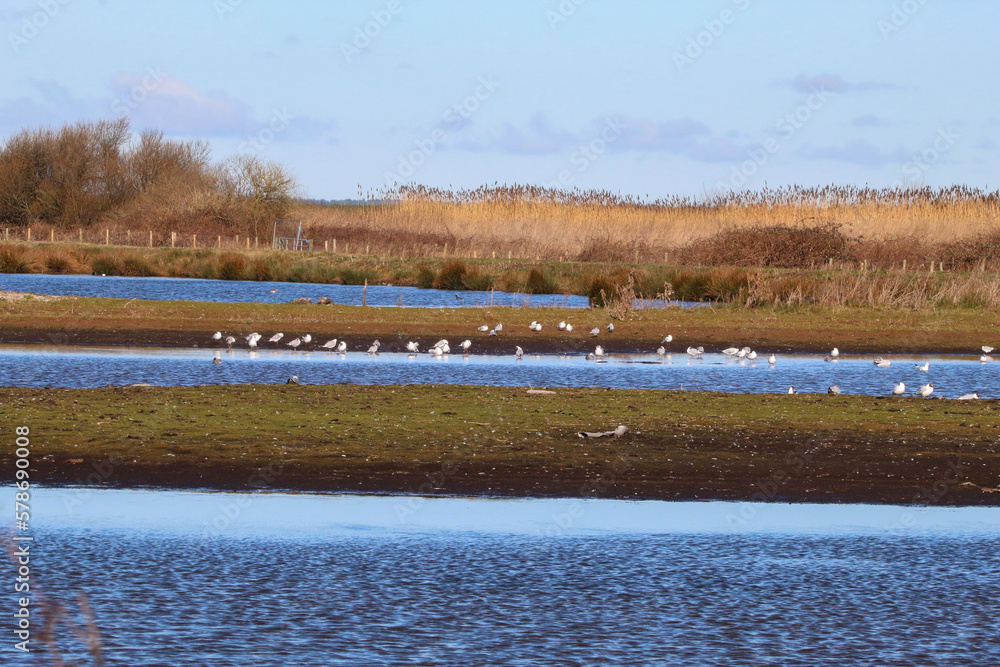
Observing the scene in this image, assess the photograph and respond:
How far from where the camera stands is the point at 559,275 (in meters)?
42.8

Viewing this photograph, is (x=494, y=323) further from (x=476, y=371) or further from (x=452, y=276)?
(x=452, y=276)

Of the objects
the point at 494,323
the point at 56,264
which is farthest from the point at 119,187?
the point at 494,323

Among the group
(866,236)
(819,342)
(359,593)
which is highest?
(866,236)

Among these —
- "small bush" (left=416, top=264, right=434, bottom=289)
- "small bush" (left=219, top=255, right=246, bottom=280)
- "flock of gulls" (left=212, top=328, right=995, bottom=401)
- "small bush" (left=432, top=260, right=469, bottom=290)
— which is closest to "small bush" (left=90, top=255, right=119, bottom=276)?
"small bush" (left=219, top=255, right=246, bottom=280)

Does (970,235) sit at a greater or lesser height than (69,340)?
greater

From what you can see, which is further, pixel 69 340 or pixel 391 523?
pixel 69 340

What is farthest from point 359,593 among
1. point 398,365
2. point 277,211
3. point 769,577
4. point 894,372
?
point 277,211

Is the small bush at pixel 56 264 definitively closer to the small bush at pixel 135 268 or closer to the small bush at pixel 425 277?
the small bush at pixel 135 268

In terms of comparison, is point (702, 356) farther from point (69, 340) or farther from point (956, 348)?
point (69, 340)

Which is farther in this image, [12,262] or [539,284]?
[12,262]

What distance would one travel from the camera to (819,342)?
89.8 feet

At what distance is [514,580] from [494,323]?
2134cm

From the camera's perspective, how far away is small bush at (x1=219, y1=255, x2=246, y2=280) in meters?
47.8

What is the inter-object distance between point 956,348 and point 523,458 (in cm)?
1961
